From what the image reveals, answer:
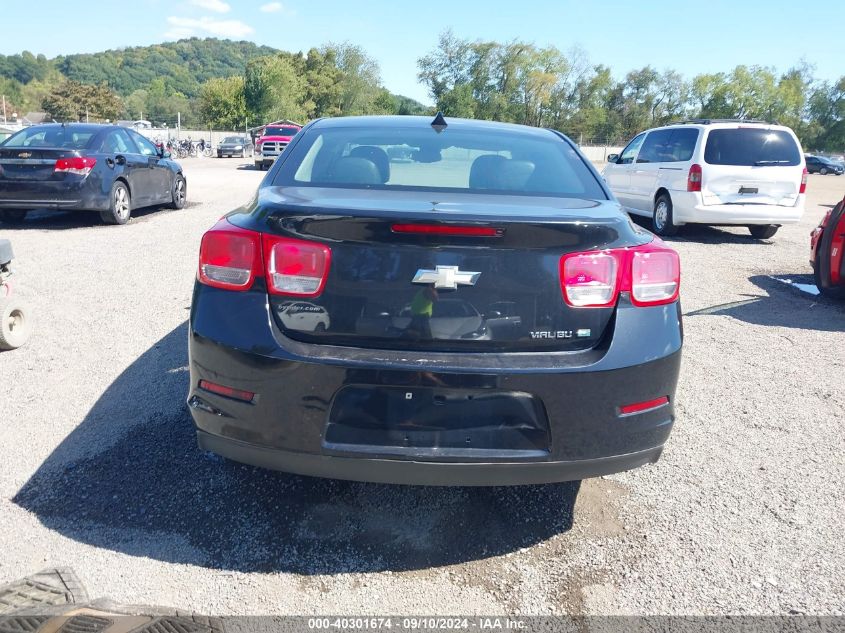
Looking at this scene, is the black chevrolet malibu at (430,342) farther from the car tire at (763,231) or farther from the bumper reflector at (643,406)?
the car tire at (763,231)

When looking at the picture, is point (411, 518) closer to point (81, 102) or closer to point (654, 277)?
point (654, 277)

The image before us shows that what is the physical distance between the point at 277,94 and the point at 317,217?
67783mm

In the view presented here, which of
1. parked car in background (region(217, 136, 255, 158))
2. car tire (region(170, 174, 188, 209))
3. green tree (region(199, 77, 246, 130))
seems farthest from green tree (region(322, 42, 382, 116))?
car tire (region(170, 174, 188, 209))

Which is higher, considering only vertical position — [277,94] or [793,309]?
[277,94]

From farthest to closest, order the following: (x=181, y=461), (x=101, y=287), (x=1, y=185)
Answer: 1. (x=1, y=185)
2. (x=101, y=287)
3. (x=181, y=461)

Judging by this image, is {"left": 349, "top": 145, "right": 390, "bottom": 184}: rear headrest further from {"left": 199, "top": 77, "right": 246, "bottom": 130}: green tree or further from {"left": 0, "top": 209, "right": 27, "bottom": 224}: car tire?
{"left": 199, "top": 77, "right": 246, "bottom": 130}: green tree

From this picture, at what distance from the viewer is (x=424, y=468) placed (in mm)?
2340

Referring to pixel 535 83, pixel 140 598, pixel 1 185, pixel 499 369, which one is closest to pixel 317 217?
pixel 499 369

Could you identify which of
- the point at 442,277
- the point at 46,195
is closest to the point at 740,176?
the point at 442,277

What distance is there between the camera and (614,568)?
2.57m

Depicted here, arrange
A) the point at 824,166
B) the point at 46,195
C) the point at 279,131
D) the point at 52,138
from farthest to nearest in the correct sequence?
1. the point at 824,166
2. the point at 279,131
3. the point at 52,138
4. the point at 46,195

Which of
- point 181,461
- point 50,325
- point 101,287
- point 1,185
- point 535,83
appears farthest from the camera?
point 535,83

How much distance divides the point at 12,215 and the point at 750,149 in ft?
38.2

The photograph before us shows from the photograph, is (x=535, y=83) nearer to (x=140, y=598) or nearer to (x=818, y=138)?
(x=818, y=138)
